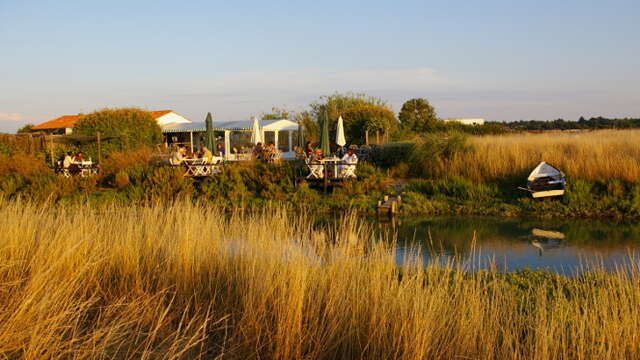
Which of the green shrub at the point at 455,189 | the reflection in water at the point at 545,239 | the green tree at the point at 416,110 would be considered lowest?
the reflection in water at the point at 545,239

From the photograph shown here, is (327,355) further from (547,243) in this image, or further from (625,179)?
(625,179)

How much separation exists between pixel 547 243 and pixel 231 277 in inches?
276

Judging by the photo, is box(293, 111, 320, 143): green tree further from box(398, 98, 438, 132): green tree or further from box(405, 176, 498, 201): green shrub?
box(405, 176, 498, 201): green shrub

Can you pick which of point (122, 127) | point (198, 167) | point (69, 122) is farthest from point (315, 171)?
point (69, 122)

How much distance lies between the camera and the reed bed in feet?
10.8

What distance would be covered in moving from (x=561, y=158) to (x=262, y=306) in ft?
43.5

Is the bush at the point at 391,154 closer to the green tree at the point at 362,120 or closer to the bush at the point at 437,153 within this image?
the bush at the point at 437,153

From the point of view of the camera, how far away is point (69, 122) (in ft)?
149

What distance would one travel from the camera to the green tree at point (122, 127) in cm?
2605

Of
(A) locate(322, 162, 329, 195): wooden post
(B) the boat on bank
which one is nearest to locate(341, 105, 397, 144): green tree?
(A) locate(322, 162, 329, 195): wooden post

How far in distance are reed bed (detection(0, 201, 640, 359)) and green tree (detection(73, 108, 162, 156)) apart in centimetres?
2150

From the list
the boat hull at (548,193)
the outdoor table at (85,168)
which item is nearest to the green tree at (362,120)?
the outdoor table at (85,168)

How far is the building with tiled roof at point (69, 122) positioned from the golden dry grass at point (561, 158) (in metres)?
22.0

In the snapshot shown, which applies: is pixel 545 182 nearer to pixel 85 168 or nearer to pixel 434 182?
pixel 434 182
